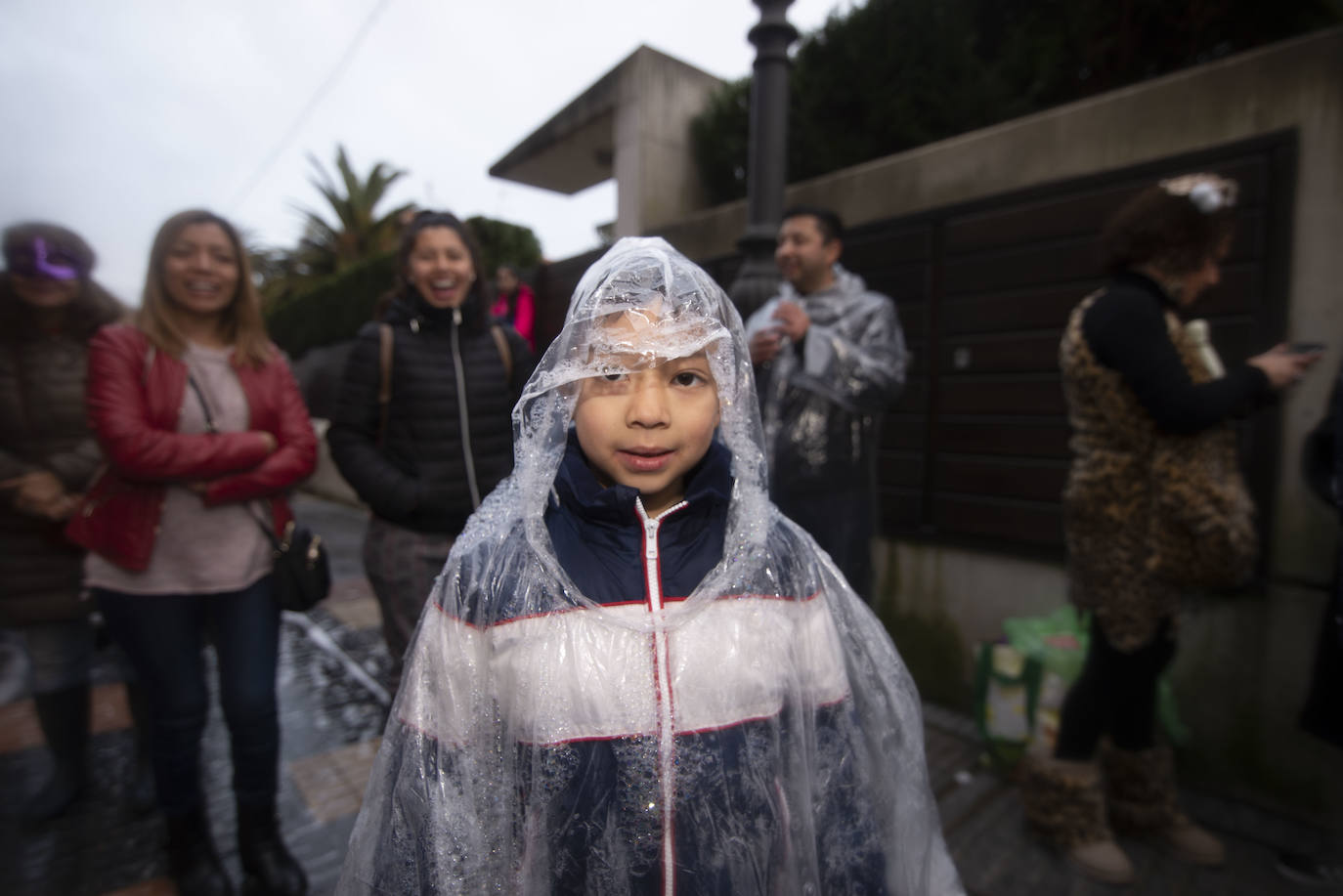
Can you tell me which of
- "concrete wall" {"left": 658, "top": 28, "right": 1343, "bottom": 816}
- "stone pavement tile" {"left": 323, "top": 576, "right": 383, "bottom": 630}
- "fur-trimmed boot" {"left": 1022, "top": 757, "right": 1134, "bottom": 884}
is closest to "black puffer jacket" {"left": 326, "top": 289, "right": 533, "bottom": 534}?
"fur-trimmed boot" {"left": 1022, "top": 757, "right": 1134, "bottom": 884}

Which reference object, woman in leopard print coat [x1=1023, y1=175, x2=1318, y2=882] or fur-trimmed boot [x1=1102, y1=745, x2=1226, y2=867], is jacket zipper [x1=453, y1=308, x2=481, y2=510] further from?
fur-trimmed boot [x1=1102, y1=745, x2=1226, y2=867]

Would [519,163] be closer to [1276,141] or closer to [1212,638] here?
[1276,141]

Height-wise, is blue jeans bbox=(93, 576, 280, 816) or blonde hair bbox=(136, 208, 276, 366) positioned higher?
blonde hair bbox=(136, 208, 276, 366)

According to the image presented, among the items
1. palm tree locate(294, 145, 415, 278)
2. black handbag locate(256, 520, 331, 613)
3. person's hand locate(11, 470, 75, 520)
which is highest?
palm tree locate(294, 145, 415, 278)

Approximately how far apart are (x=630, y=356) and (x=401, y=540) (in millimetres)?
1327

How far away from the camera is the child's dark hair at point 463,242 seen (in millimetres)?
2215

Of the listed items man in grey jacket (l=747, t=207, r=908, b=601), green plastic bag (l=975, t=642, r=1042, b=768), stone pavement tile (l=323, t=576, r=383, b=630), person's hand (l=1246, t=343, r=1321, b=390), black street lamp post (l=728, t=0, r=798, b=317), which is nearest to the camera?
person's hand (l=1246, t=343, r=1321, b=390)

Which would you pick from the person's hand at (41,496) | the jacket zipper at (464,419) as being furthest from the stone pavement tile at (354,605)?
the jacket zipper at (464,419)

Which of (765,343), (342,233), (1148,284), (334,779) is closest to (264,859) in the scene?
(334,779)

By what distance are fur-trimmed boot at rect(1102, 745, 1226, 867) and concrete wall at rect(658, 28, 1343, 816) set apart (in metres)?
0.53

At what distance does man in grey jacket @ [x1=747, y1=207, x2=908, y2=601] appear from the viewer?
2527 millimetres

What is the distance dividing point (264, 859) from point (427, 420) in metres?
1.38

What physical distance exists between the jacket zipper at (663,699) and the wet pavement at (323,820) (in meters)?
1.73

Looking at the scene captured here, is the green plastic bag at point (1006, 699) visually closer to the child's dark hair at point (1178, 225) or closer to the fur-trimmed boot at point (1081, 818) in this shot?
the fur-trimmed boot at point (1081, 818)
